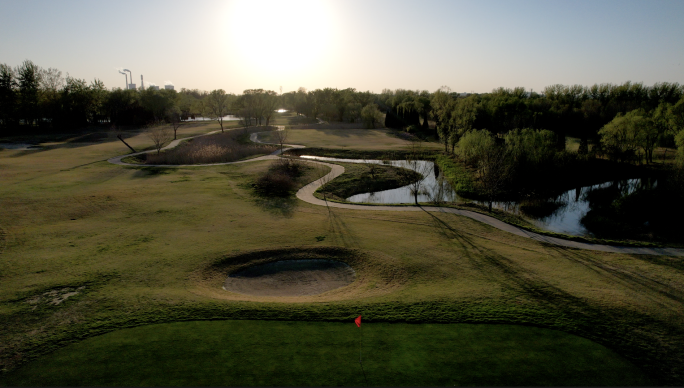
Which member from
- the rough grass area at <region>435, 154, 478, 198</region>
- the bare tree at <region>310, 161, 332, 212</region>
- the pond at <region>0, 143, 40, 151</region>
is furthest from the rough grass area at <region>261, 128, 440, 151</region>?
the pond at <region>0, 143, 40, 151</region>

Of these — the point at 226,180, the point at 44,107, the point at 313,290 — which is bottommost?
the point at 313,290

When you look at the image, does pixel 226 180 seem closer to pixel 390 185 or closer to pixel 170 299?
pixel 390 185

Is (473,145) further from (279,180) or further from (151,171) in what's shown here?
(151,171)

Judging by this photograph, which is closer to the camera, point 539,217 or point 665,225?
point 665,225

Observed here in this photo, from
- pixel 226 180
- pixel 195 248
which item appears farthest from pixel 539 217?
pixel 226 180

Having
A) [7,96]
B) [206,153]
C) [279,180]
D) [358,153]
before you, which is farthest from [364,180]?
[7,96]

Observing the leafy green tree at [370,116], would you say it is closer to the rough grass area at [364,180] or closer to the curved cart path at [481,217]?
the rough grass area at [364,180]

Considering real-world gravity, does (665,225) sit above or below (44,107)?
below
